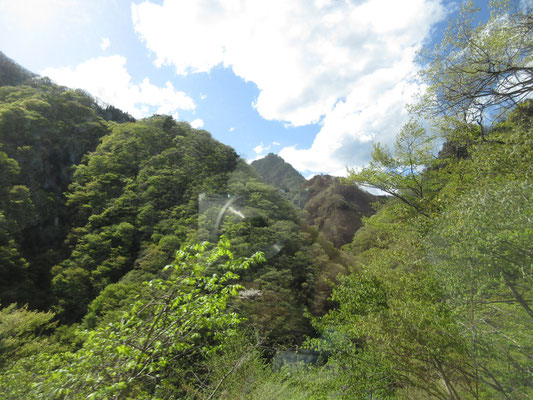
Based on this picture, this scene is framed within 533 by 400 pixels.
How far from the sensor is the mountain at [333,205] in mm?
37031

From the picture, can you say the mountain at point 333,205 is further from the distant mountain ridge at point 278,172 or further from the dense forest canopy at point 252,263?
the distant mountain ridge at point 278,172

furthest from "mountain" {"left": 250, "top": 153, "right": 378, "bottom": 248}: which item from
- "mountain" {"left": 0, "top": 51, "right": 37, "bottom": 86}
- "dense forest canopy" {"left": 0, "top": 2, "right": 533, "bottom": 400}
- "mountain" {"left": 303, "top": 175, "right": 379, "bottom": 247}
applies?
"mountain" {"left": 0, "top": 51, "right": 37, "bottom": 86}

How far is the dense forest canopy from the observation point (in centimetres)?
316

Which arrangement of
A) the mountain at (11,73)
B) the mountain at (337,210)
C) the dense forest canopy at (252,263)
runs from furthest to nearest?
the mountain at (337,210)
the mountain at (11,73)
the dense forest canopy at (252,263)

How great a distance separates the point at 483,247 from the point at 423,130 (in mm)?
5860

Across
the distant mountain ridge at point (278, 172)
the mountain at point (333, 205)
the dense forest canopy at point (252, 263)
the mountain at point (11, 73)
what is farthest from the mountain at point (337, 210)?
the mountain at point (11, 73)

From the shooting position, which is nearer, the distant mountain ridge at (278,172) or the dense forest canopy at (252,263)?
the dense forest canopy at (252,263)

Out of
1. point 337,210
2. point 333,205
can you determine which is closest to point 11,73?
point 333,205

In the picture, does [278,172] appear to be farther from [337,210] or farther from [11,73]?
[11,73]

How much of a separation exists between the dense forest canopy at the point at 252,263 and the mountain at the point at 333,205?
3.78 ft

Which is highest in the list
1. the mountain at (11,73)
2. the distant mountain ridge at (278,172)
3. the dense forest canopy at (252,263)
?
the mountain at (11,73)

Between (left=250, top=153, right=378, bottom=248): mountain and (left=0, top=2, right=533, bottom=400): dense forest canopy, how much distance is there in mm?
1153

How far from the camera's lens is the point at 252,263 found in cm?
374

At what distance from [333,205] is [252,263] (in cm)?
3870
